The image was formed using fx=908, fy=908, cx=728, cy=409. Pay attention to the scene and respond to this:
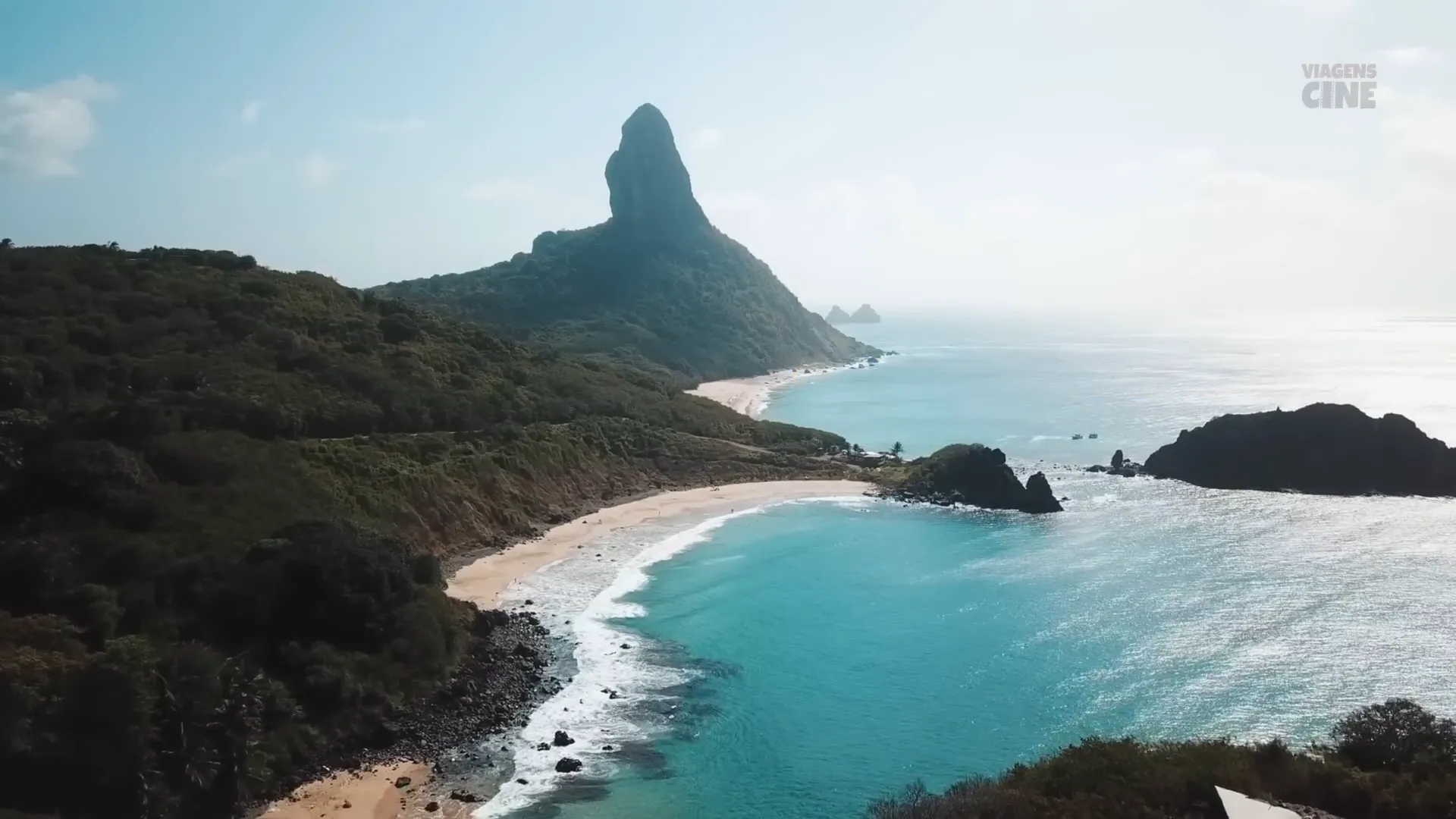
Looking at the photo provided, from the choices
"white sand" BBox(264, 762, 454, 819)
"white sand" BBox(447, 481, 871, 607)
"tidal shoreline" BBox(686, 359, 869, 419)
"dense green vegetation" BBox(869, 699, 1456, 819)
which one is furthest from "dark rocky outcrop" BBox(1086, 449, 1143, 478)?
"white sand" BBox(264, 762, 454, 819)

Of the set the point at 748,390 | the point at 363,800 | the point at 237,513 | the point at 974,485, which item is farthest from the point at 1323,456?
the point at 748,390

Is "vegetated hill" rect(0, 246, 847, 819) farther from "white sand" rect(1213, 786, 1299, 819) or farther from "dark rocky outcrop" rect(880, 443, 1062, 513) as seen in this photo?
"white sand" rect(1213, 786, 1299, 819)

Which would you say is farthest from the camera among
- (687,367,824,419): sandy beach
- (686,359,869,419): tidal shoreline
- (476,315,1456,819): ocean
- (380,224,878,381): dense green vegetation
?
(380,224,878,381): dense green vegetation

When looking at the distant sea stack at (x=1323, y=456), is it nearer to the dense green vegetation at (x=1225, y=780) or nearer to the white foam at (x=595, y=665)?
the white foam at (x=595, y=665)

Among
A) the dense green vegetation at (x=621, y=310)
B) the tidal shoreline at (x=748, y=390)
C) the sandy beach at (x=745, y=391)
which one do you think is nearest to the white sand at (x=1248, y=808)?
the tidal shoreline at (x=748, y=390)

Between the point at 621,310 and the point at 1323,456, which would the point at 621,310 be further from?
the point at 1323,456

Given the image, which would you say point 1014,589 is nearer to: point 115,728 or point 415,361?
point 115,728
